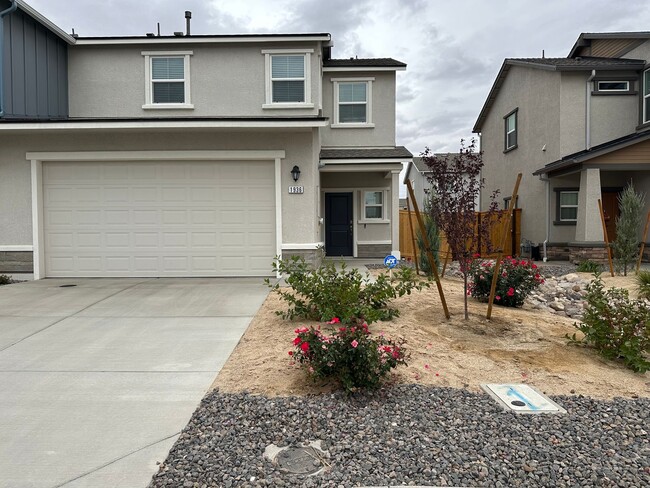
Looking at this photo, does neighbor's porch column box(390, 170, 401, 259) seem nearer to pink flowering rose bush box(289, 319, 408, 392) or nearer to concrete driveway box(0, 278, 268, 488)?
concrete driveway box(0, 278, 268, 488)

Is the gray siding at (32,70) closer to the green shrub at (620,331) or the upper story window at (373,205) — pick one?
the upper story window at (373,205)

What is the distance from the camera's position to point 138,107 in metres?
12.3

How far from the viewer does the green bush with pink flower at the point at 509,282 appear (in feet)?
23.9

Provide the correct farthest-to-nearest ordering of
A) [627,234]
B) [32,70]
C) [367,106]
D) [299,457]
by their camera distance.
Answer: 1. [367,106]
2. [627,234]
3. [32,70]
4. [299,457]

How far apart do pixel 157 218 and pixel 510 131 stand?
585 inches

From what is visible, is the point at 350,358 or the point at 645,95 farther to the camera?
the point at 645,95

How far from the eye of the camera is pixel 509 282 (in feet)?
23.9

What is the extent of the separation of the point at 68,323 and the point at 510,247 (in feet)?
51.7

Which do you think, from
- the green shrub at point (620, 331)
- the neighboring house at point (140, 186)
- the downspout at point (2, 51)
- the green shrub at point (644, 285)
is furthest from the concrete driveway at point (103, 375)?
the green shrub at point (644, 285)

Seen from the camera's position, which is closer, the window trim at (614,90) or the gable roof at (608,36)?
the window trim at (614,90)

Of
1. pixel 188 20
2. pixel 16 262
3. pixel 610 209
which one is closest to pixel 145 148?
pixel 16 262

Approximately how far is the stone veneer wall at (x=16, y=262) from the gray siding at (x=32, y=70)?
3.02 metres

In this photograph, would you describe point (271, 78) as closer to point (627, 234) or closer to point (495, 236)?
point (627, 234)

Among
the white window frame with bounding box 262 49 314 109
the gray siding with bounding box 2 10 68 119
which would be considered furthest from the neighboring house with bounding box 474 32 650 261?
the gray siding with bounding box 2 10 68 119
